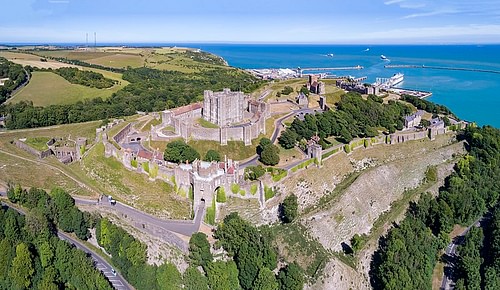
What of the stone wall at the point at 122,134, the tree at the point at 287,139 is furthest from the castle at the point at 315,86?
the stone wall at the point at 122,134

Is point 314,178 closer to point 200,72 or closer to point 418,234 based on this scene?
point 418,234

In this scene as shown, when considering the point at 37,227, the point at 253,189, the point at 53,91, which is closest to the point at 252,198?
the point at 253,189

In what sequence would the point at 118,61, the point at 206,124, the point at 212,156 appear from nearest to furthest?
1. the point at 212,156
2. the point at 206,124
3. the point at 118,61

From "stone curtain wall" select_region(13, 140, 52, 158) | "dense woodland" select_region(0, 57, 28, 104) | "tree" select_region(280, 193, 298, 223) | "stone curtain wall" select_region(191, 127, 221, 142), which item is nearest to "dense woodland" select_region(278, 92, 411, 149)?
"stone curtain wall" select_region(191, 127, 221, 142)

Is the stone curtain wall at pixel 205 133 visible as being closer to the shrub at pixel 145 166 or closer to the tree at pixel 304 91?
the shrub at pixel 145 166

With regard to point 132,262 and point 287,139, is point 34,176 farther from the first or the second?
point 287,139

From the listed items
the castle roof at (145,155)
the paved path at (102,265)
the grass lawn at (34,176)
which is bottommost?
the paved path at (102,265)
